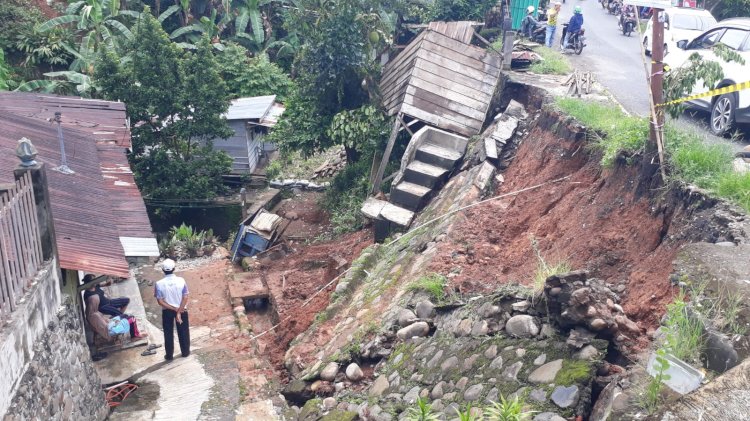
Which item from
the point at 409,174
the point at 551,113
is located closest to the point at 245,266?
the point at 409,174

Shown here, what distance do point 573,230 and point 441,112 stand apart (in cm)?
564

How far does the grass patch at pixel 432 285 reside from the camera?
7.29m

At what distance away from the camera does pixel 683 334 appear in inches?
Answer: 170

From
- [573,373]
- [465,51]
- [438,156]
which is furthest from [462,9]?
[573,373]

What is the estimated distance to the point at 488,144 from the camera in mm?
11469

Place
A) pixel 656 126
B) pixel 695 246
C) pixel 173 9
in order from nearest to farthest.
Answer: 1. pixel 695 246
2. pixel 656 126
3. pixel 173 9

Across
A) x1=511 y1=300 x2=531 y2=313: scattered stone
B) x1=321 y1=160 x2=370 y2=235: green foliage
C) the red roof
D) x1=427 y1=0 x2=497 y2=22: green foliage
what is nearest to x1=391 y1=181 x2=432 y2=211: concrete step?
x1=321 y1=160 x2=370 y2=235: green foliage

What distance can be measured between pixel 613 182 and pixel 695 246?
8.46 feet

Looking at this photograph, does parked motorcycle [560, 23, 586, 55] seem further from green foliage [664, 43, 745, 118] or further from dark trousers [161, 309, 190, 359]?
dark trousers [161, 309, 190, 359]

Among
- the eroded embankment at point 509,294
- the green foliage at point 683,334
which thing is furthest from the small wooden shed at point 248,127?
the green foliage at point 683,334

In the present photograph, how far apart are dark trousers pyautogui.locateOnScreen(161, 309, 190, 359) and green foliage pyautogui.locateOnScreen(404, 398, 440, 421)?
4.42 m

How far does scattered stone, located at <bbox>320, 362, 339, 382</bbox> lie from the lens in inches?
290

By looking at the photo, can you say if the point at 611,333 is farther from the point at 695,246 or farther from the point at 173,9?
the point at 173,9

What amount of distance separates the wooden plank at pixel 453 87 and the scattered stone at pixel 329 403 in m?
7.60
